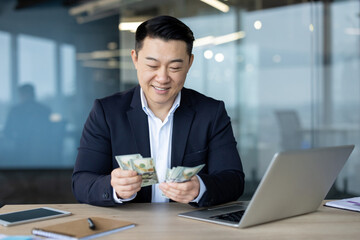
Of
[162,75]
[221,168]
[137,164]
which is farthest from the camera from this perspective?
[221,168]

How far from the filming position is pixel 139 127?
2.38m

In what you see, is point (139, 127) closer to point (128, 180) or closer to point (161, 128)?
point (161, 128)

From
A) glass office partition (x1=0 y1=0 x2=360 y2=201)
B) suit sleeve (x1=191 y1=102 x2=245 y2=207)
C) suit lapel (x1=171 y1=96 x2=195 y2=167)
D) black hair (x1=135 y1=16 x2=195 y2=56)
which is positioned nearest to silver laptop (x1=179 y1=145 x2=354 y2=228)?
suit sleeve (x1=191 y1=102 x2=245 y2=207)

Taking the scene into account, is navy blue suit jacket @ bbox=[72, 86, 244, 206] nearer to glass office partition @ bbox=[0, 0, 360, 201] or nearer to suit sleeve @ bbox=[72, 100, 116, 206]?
suit sleeve @ bbox=[72, 100, 116, 206]

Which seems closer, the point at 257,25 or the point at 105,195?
the point at 105,195

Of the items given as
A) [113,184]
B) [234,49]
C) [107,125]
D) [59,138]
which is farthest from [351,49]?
[113,184]

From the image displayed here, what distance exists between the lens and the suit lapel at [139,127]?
92.4 inches

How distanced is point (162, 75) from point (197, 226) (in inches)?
32.5

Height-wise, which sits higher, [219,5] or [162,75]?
[219,5]

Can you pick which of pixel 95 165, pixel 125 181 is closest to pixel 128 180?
pixel 125 181

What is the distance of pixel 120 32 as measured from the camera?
6141 millimetres

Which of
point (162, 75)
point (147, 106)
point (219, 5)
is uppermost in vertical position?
point (219, 5)

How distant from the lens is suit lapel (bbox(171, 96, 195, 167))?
2379 mm

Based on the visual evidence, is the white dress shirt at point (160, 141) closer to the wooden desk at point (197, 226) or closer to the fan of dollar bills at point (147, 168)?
the wooden desk at point (197, 226)
